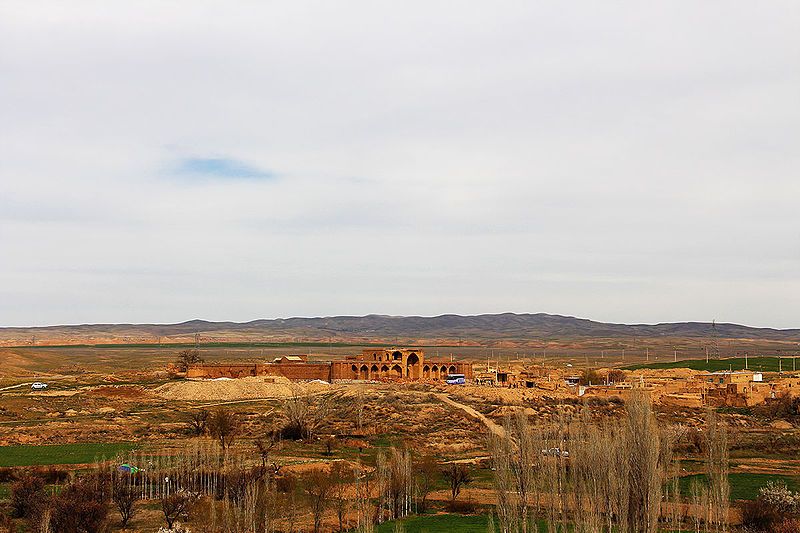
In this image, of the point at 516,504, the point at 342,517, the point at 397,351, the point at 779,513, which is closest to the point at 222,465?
the point at 342,517

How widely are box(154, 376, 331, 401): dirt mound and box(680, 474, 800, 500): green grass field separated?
4288 centimetres

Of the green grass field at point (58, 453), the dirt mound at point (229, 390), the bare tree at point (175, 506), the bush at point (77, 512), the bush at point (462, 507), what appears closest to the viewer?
the bush at point (77, 512)

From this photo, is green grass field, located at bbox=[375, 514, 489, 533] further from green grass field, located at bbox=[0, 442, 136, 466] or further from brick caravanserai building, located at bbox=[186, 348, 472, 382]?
brick caravanserai building, located at bbox=[186, 348, 472, 382]

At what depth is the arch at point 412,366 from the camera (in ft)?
299

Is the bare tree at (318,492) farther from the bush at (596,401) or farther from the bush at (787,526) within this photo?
the bush at (596,401)

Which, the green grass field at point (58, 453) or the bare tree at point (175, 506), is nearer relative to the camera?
the bare tree at point (175, 506)

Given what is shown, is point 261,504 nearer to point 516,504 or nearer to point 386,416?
point 516,504

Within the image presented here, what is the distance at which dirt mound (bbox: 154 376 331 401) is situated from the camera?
2852 inches

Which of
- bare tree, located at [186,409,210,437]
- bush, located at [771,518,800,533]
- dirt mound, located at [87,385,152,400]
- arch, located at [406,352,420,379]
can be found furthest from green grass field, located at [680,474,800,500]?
A: arch, located at [406,352,420,379]

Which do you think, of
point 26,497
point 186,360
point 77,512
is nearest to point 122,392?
point 186,360

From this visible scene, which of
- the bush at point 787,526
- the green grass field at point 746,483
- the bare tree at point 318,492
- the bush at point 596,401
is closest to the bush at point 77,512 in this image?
the bare tree at point 318,492

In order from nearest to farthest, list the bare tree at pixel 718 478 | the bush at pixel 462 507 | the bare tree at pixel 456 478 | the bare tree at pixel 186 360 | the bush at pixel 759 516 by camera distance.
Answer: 1. the bare tree at pixel 718 478
2. the bush at pixel 759 516
3. the bush at pixel 462 507
4. the bare tree at pixel 456 478
5. the bare tree at pixel 186 360

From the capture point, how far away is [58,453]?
41.6 metres

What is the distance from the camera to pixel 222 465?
35.8 m
